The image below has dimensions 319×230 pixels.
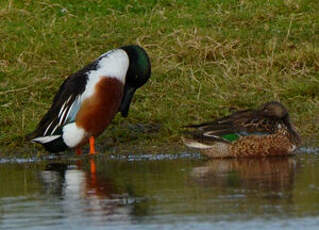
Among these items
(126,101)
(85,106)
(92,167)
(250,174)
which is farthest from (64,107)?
(250,174)

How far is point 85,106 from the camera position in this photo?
10.2 meters

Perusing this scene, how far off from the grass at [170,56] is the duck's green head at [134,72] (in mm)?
300

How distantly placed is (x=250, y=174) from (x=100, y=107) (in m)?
2.06

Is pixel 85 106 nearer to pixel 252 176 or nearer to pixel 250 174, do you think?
pixel 250 174

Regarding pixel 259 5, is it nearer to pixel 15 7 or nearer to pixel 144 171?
pixel 15 7

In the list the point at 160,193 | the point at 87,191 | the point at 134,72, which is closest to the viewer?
the point at 160,193

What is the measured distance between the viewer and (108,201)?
753 centimetres

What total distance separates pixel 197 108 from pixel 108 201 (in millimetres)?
3916

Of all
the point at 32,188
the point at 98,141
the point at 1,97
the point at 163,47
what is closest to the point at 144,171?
the point at 32,188

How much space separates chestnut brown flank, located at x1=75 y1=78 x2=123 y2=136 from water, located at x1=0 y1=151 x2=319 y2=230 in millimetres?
326

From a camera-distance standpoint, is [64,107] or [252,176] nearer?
[252,176]

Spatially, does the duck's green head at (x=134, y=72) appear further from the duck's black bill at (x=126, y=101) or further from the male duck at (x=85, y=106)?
the male duck at (x=85, y=106)

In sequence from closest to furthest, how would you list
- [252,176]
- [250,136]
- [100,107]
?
[252,176] < [250,136] < [100,107]

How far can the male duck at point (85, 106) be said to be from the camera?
10.2 meters
